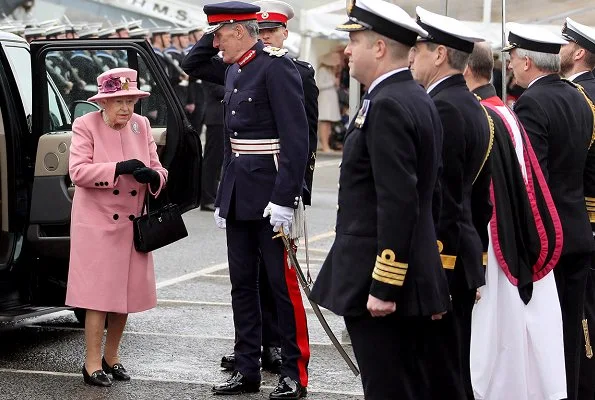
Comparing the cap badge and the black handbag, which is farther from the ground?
the cap badge

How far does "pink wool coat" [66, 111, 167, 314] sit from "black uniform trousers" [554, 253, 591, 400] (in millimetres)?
2160

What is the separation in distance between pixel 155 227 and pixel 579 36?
240 centimetres

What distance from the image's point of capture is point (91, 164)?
22.9 feet

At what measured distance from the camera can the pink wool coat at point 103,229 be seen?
7.03 metres

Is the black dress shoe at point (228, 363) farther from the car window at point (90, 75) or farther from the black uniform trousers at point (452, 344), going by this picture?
the black uniform trousers at point (452, 344)

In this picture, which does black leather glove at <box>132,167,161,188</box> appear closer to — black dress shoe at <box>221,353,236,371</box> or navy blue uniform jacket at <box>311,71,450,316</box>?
black dress shoe at <box>221,353,236,371</box>

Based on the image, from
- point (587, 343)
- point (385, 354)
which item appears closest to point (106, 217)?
point (587, 343)

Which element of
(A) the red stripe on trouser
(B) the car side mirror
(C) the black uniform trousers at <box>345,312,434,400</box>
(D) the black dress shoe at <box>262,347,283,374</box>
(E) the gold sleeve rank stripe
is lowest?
(D) the black dress shoe at <box>262,347,283,374</box>

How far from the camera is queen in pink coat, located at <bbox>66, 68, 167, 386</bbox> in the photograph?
701 cm

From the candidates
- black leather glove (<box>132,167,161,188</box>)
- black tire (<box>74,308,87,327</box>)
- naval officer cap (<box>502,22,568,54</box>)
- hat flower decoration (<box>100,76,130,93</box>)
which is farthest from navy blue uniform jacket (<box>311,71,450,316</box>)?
black tire (<box>74,308,87,327</box>)

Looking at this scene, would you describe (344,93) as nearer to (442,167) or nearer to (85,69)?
(85,69)

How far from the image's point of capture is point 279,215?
21.5 ft

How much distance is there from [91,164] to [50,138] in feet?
2.82

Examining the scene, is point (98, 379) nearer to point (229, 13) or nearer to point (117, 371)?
point (117, 371)
